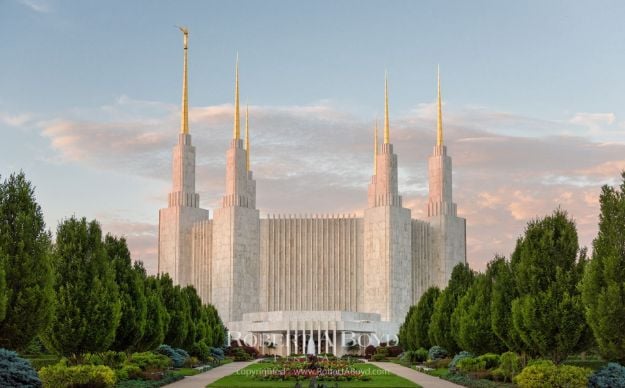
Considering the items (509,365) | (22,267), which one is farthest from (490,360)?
(22,267)

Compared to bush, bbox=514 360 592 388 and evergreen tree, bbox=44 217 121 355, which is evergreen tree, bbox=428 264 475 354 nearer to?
bush, bbox=514 360 592 388

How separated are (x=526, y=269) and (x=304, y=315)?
195ft

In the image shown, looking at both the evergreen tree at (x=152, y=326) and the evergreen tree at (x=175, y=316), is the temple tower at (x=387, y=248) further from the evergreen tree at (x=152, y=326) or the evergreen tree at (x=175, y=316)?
the evergreen tree at (x=152, y=326)

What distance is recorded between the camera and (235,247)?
94375 mm

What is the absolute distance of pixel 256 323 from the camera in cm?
8775

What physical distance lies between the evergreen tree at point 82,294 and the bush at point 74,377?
1.41m

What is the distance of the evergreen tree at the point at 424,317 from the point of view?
54469 mm

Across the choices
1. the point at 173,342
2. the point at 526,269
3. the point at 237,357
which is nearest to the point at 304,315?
the point at 237,357

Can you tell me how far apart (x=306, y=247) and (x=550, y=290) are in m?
72.7

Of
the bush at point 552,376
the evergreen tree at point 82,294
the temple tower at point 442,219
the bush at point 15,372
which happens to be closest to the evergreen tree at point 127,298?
the evergreen tree at point 82,294

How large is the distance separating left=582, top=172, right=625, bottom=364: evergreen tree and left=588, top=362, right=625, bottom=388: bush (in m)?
0.42

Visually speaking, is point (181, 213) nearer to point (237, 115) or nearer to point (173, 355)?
point (237, 115)

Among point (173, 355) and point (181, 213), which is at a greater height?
point (181, 213)

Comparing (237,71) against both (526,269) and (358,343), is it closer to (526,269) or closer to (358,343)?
(358,343)
